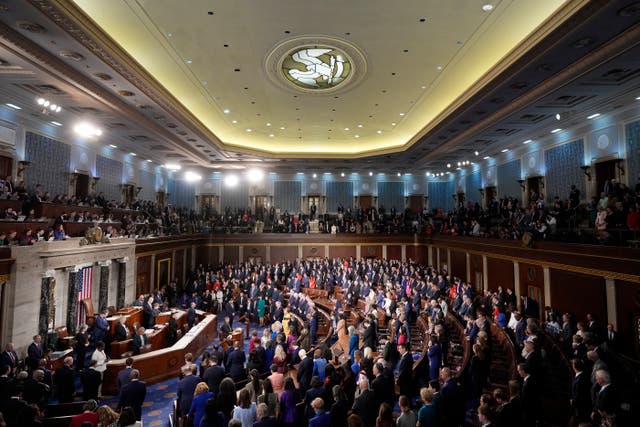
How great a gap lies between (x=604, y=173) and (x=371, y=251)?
13.8 m

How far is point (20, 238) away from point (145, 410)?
6478 millimetres

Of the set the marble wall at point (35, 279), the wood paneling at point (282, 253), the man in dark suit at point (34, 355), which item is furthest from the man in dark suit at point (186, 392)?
the wood paneling at point (282, 253)

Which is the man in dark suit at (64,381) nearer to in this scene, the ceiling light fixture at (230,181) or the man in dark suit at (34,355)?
the man in dark suit at (34,355)

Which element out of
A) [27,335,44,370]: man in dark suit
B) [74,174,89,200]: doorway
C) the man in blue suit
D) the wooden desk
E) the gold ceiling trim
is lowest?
the wooden desk

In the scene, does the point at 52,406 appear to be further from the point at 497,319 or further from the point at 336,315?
the point at 497,319

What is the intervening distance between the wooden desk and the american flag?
4.84 metres

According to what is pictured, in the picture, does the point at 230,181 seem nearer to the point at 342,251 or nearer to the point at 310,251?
the point at 310,251

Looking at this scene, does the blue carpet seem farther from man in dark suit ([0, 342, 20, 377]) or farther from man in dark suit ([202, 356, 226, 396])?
man in dark suit ([0, 342, 20, 377])

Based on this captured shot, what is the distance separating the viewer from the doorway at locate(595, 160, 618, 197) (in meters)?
12.8

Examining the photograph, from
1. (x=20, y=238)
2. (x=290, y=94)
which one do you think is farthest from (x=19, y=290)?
(x=290, y=94)

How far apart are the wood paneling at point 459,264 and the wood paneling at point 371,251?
5.48 m

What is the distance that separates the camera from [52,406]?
612cm

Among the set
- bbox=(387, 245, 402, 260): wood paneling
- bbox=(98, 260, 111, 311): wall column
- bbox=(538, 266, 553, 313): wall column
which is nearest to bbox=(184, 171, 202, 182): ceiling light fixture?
bbox=(98, 260, 111, 311): wall column

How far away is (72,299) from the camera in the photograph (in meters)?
11.6
